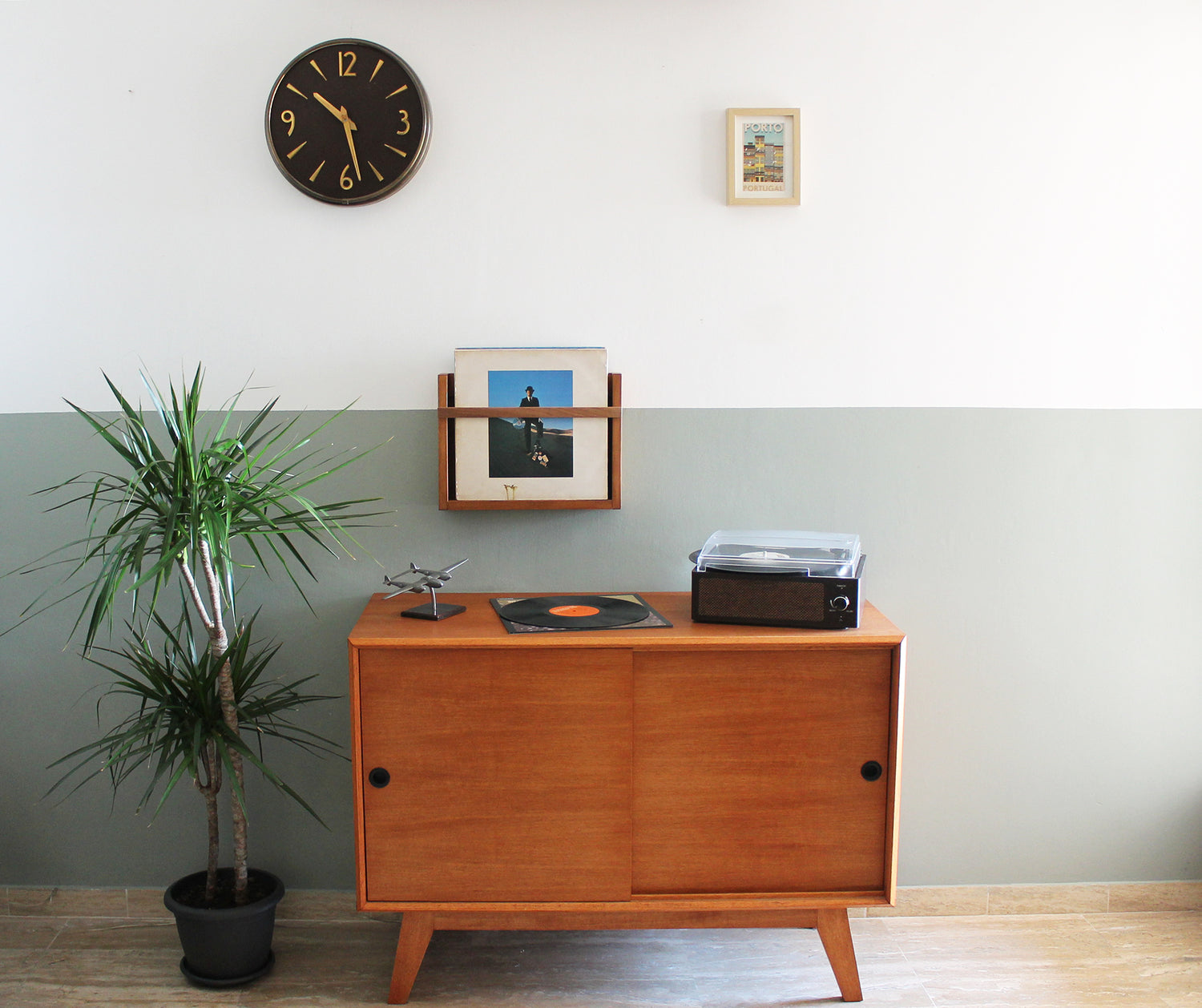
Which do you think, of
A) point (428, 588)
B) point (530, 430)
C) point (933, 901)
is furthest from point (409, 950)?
point (933, 901)

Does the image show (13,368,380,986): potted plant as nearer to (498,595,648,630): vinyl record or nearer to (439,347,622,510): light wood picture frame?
(439,347,622,510): light wood picture frame

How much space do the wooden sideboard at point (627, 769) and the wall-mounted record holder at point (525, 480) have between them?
0.39m

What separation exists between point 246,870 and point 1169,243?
2634 mm

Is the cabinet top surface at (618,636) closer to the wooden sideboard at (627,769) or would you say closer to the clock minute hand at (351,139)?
the wooden sideboard at (627,769)

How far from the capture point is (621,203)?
219 centimetres

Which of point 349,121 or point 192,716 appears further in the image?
point 349,121

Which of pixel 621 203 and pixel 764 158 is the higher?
pixel 764 158

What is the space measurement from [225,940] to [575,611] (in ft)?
3.40

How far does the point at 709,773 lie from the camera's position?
1.87 meters

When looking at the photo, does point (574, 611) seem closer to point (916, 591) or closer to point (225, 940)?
point (916, 591)

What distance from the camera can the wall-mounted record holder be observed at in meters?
2.15

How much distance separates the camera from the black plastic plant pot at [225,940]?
1.97 metres

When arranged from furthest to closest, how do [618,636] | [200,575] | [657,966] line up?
[200,575]
[657,966]
[618,636]

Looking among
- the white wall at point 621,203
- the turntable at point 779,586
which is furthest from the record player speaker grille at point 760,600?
the white wall at point 621,203
